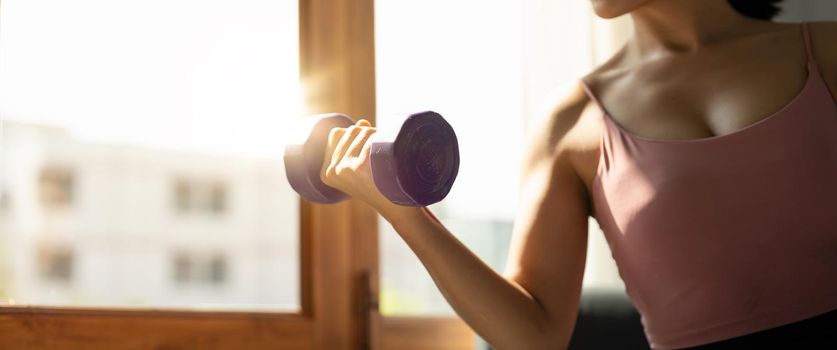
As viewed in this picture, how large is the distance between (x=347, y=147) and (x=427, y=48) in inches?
50.8

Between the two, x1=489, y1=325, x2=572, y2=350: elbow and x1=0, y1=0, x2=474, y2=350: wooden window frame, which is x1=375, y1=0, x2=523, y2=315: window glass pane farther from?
x1=489, y1=325, x2=572, y2=350: elbow

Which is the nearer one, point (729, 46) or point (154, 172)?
point (729, 46)

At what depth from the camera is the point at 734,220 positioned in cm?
136

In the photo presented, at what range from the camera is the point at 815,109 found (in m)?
1.35

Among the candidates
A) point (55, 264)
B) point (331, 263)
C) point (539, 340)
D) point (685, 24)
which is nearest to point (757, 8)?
point (685, 24)

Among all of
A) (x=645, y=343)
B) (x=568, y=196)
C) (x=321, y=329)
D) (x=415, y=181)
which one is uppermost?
(x=415, y=181)

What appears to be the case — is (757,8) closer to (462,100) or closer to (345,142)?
(345,142)

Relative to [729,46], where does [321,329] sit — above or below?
below

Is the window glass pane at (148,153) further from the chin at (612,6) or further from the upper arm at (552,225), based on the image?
the chin at (612,6)

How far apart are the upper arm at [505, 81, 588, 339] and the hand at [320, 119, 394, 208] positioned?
329 mm

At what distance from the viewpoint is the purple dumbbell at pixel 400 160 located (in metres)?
1.08

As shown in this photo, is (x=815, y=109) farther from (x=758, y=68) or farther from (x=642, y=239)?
(x=642, y=239)

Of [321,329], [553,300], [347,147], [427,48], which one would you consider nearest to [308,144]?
[347,147]

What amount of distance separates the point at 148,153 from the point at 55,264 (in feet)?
0.89
